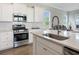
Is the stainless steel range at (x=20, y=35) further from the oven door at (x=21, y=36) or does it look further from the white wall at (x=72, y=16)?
the white wall at (x=72, y=16)

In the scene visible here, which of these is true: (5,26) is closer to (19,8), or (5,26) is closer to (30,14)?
Result: (19,8)

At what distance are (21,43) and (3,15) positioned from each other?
125cm

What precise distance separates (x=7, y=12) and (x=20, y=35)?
98 cm

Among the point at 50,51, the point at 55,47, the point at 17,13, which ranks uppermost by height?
the point at 17,13

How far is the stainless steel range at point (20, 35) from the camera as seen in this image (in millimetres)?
3930

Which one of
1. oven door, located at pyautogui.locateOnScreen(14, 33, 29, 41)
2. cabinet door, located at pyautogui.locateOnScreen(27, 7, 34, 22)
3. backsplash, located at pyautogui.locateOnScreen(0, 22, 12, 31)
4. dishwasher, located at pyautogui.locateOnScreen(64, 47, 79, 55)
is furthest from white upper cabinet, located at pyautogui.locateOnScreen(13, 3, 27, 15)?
dishwasher, located at pyautogui.locateOnScreen(64, 47, 79, 55)

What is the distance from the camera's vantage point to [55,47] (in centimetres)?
148

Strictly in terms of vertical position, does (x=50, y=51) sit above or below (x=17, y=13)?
below

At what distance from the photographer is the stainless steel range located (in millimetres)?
3930

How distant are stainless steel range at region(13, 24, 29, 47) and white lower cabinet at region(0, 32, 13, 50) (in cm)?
20

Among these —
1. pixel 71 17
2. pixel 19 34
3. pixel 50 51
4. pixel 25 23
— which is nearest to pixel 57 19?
pixel 71 17

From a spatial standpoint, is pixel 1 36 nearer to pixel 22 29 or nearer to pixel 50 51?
pixel 22 29

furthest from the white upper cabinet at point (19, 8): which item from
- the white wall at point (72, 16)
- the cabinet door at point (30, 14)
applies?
the white wall at point (72, 16)
